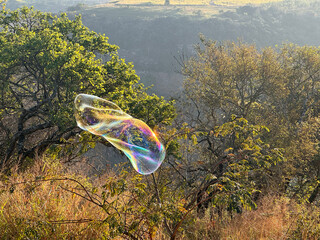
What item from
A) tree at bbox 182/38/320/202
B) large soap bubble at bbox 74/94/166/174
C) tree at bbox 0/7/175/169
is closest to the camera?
large soap bubble at bbox 74/94/166/174

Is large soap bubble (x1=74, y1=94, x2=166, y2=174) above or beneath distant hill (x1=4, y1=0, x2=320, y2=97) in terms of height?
above

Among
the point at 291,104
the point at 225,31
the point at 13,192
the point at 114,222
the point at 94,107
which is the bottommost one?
the point at 225,31

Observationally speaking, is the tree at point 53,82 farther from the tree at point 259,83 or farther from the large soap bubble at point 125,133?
A: the large soap bubble at point 125,133

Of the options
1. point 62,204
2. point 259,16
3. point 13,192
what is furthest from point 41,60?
point 259,16

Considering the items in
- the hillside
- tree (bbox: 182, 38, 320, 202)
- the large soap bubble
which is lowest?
the hillside

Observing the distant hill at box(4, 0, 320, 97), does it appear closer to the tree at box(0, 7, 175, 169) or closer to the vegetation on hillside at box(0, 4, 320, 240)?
the vegetation on hillside at box(0, 4, 320, 240)

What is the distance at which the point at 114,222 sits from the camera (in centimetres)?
301

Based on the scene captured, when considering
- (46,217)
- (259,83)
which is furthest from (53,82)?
(259,83)

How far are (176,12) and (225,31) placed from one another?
27.8 m

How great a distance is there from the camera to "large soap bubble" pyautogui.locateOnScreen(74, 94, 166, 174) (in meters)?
4.02

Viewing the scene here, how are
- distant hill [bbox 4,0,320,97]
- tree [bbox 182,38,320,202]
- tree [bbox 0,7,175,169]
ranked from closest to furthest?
tree [bbox 0,7,175,169] < tree [bbox 182,38,320,202] < distant hill [bbox 4,0,320,97]

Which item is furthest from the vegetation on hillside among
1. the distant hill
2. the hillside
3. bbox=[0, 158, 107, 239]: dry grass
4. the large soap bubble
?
the hillside

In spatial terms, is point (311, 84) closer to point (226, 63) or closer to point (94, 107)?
point (226, 63)

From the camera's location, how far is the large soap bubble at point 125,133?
4.02 meters
